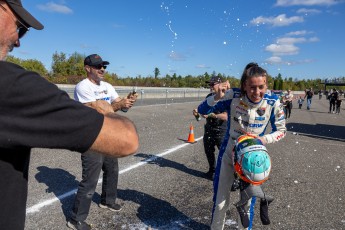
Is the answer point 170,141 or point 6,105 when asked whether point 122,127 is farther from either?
point 170,141

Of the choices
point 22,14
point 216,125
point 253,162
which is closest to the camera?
point 22,14

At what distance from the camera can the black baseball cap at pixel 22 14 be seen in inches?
51.0

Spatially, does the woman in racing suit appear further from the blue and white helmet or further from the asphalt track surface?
the asphalt track surface

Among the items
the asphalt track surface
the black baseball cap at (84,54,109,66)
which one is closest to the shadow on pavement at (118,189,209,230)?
the asphalt track surface

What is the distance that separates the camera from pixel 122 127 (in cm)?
133

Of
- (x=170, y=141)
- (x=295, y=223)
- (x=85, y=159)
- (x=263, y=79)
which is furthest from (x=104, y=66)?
(x=170, y=141)

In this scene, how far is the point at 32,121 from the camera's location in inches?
45.0

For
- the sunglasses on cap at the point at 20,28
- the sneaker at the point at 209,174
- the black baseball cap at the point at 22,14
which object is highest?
the black baseball cap at the point at 22,14

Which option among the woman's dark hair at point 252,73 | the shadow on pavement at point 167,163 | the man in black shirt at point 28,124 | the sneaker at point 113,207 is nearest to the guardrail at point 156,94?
the shadow on pavement at point 167,163

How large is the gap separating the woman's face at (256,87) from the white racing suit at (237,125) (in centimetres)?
7

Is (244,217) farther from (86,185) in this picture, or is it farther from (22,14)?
(22,14)

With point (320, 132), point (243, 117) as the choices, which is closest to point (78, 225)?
point (243, 117)

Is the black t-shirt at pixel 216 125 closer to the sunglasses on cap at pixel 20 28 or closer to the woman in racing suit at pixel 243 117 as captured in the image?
the woman in racing suit at pixel 243 117

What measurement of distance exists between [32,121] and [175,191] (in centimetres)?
469
